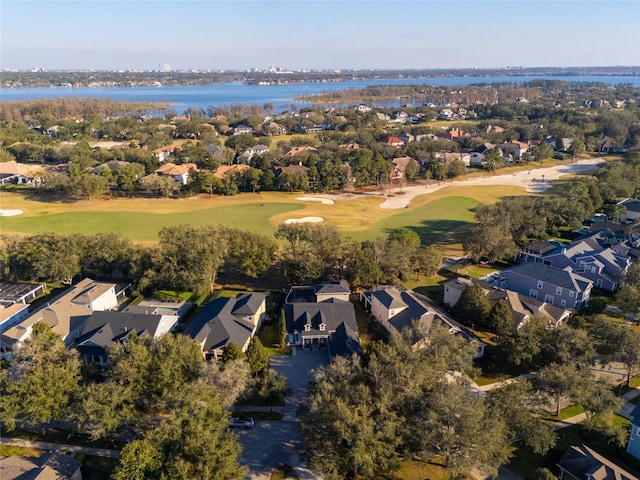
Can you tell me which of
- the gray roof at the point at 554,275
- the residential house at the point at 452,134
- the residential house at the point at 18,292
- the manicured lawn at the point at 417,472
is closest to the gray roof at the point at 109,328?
the residential house at the point at 18,292

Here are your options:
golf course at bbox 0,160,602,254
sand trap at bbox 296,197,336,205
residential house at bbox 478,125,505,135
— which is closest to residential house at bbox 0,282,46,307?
golf course at bbox 0,160,602,254

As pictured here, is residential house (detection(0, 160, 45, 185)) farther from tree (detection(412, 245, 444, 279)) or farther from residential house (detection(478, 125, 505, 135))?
residential house (detection(478, 125, 505, 135))

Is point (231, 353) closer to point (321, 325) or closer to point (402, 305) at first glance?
point (321, 325)

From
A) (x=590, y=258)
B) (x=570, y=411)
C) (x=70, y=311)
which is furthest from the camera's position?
(x=590, y=258)

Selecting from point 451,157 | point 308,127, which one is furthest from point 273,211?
point 308,127

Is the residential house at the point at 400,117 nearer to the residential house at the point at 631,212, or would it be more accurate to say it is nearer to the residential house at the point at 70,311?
the residential house at the point at 631,212

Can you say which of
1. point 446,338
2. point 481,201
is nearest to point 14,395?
point 446,338
